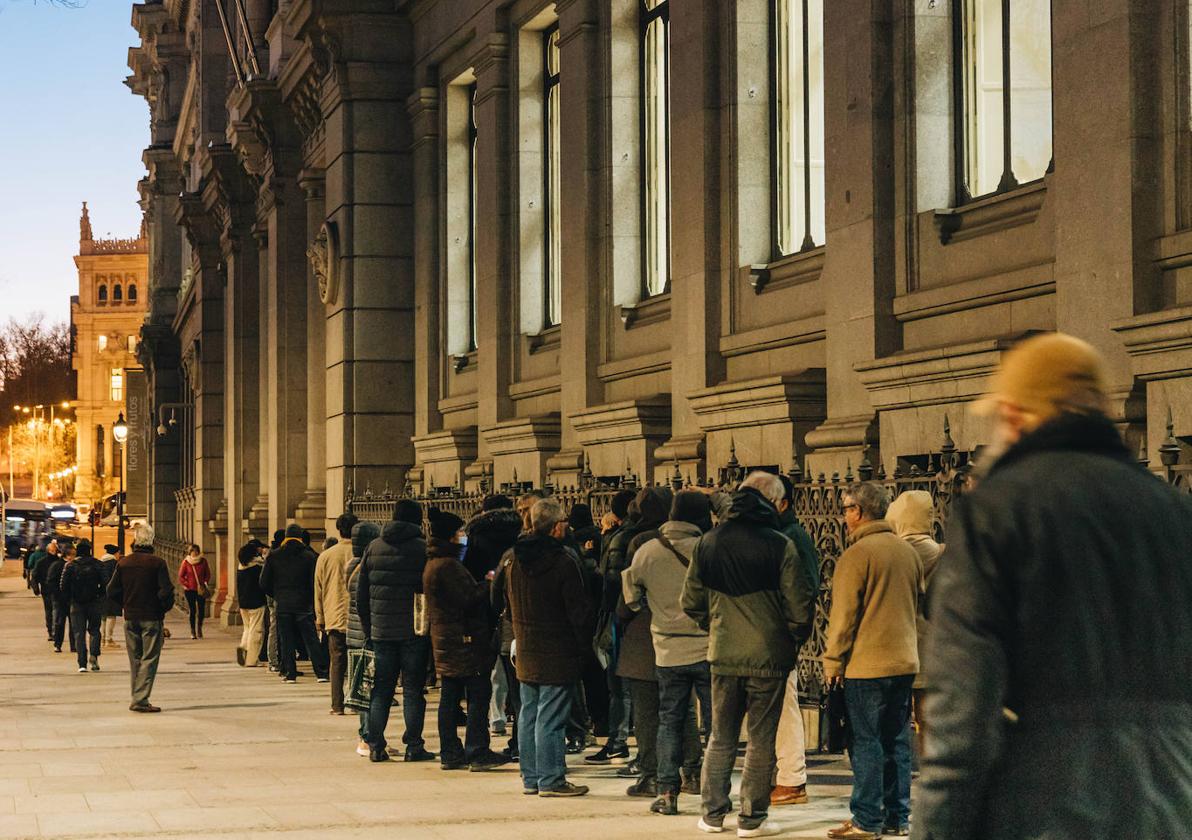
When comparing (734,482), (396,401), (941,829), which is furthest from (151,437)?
(941,829)

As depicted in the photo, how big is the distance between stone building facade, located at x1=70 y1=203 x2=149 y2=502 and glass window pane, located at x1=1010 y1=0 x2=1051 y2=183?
169 m

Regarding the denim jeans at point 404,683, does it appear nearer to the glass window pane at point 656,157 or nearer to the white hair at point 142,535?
the white hair at point 142,535

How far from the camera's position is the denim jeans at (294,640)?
23.0m

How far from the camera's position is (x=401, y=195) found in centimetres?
2886

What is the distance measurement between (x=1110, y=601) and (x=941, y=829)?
0.58 meters

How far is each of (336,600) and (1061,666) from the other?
569 inches

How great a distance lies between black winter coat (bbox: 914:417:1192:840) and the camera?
12.8 feet

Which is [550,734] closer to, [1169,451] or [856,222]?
[1169,451]

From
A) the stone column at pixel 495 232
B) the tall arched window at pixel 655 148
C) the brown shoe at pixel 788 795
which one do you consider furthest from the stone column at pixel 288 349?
the brown shoe at pixel 788 795

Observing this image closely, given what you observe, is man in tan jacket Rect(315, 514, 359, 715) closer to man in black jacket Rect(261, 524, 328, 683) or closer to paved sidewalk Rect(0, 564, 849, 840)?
paved sidewalk Rect(0, 564, 849, 840)

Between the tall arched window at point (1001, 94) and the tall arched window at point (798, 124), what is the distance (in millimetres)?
2663

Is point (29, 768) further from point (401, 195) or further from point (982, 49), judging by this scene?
point (401, 195)

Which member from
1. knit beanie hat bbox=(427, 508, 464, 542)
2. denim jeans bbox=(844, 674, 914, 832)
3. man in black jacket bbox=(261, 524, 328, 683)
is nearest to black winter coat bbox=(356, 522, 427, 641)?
knit beanie hat bbox=(427, 508, 464, 542)

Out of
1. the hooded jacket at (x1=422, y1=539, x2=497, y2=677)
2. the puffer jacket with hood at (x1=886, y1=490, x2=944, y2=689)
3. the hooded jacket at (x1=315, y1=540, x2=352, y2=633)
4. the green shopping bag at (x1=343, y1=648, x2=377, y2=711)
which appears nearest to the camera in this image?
the puffer jacket with hood at (x1=886, y1=490, x2=944, y2=689)
